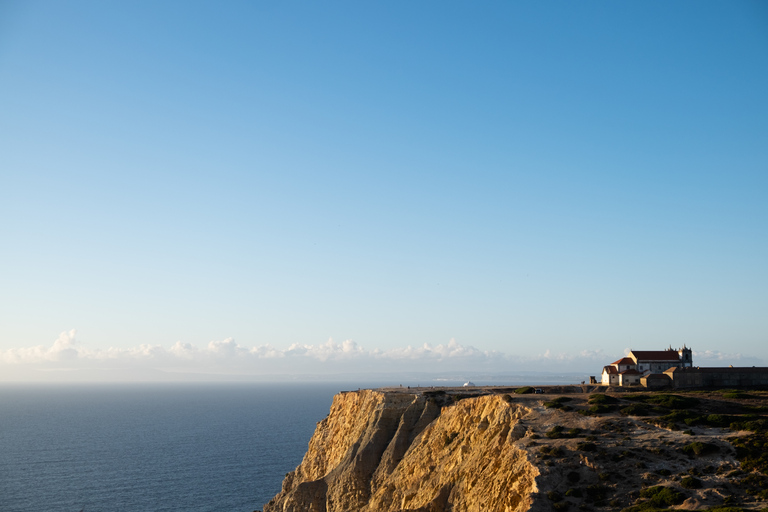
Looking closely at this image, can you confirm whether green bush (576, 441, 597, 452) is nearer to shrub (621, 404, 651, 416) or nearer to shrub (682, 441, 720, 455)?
shrub (682, 441, 720, 455)

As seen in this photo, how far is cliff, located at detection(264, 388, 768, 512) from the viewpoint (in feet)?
126

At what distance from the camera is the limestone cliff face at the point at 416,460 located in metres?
44.8

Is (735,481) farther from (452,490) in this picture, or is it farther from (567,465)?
(452,490)

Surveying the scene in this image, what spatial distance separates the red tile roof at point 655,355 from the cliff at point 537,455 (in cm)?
1840

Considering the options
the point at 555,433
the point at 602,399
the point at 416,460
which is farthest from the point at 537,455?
the point at 416,460

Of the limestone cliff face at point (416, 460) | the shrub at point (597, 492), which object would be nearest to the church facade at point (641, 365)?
the limestone cliff face at point (416, 460)

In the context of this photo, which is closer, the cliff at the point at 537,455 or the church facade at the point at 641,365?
the cliff at the point at 537,455

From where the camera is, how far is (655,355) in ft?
267

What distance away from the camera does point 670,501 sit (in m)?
35.9

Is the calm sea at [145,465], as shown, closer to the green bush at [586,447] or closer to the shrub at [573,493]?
the green bush at [586,447]

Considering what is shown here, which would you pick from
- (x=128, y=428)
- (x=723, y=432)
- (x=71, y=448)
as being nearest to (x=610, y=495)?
(x=723, y=432)

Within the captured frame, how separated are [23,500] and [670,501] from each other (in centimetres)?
8487

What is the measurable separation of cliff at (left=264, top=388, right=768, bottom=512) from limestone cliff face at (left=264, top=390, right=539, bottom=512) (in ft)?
0.39

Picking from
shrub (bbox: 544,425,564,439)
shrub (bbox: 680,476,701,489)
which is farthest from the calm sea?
shrub (bbox: 680,476,701,489)
